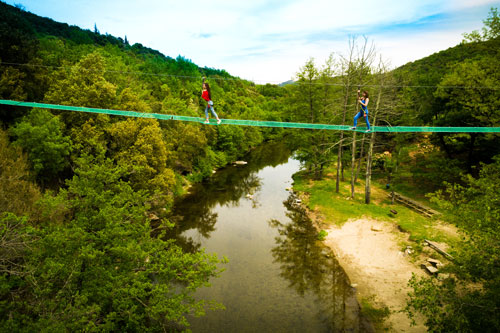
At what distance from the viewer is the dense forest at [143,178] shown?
25.4 feet

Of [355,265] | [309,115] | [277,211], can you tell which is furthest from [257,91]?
[355,265]

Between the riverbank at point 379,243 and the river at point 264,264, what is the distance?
898mm

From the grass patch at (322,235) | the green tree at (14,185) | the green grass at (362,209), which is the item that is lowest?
the grass patch at (322,235)

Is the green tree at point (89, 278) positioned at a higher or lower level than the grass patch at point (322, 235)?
higher

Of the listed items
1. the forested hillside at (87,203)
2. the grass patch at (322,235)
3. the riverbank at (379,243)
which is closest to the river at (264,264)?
the grass patch at (322,235)

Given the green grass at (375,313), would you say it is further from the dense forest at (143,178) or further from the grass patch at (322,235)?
the grass patch at (322,235)

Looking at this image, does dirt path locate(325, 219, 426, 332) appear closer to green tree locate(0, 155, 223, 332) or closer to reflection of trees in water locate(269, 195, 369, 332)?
reflection of trees in water locate(269, 195, 369, 332)

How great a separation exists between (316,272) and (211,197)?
50.6ft

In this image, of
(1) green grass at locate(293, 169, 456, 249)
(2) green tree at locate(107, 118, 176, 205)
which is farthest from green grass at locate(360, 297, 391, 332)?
(2) green tree at locate(107, 118, 176, 205)

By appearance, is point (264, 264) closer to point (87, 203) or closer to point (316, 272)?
point (316, 272)

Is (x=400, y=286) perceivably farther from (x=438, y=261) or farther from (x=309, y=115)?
(x=309, y=115)

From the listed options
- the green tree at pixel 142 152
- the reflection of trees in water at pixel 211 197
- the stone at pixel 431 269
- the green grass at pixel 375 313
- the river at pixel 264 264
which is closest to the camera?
the green grass at pixel 375 313

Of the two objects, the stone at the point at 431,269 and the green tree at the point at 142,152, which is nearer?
the stone at the point at 431,269

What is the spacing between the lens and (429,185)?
80.7 ft
